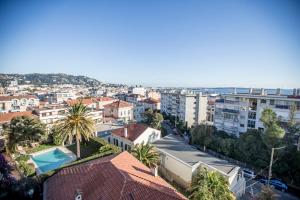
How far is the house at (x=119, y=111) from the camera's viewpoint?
210 feet

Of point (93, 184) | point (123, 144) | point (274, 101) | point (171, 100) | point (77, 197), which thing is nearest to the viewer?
point (77, 197)

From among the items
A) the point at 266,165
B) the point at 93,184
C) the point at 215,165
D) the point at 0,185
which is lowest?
the point at 266,165

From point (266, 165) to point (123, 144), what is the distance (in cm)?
2411

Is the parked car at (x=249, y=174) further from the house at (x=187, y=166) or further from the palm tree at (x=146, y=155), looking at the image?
the palm tree at (x=146, y=155)

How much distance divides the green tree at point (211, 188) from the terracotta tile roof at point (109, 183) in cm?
152

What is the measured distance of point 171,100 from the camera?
2977 inches

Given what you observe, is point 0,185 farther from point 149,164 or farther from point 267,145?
point 267,145

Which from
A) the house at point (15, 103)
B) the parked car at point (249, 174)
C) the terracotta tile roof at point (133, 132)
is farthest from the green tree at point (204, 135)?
the house at point (15, 103)

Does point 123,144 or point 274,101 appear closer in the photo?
point 123,144

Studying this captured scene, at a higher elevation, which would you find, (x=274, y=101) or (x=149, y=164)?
(x=274, y=101)

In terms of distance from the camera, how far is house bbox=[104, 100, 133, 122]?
210 feet

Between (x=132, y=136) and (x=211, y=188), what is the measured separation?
763 inches

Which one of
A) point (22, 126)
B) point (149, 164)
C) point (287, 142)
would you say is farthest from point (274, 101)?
point (22, 126)

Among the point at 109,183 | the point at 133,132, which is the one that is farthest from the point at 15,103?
the point at 109,183
